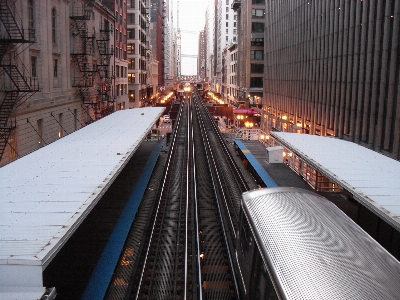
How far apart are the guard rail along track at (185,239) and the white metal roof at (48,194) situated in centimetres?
326

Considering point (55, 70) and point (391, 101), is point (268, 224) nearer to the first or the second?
point (391, 101)

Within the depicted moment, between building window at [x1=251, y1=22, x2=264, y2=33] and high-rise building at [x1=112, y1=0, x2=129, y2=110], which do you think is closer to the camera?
high-rise building at [x1=112, y1=0, x2=129, y2=110]

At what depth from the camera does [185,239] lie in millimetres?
16812

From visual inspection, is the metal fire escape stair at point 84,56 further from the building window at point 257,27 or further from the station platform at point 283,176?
the building window at point 257,27

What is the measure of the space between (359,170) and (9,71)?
59.8 feet

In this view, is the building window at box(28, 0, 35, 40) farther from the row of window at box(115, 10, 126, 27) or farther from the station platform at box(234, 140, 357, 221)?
the row of window at box(115, 10, 126, 27)

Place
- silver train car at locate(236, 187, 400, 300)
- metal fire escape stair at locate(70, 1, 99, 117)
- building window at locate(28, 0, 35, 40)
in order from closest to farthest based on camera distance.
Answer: silver train car at locate(236, 187, 400, 300)
building window at locate(28, 0, 35, 40)
metal fire escape stair at locate(70, 1, 99, 117)

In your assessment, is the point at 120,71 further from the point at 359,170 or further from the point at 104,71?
the point at 359,170

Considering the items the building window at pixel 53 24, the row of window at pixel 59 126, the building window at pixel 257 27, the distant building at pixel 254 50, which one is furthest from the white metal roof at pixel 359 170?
the building window at pixel 257 27

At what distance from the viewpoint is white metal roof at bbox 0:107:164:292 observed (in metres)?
7.38

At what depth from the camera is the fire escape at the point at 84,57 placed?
36188mm

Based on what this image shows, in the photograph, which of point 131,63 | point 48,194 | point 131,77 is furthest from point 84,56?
point 131,63

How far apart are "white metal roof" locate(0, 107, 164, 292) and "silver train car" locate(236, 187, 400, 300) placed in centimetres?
394

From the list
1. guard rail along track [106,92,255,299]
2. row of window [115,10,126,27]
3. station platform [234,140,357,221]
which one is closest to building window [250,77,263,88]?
row of window [115,10,126,27]
